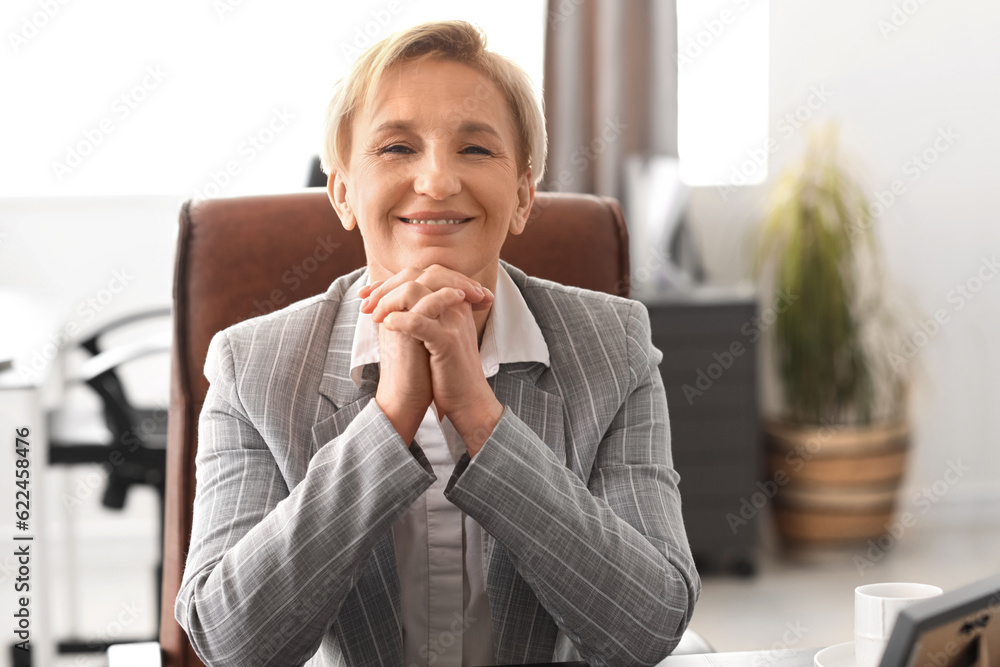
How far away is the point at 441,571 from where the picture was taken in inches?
48.6

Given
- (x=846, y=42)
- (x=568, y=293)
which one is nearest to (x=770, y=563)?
(x=846, y=42)

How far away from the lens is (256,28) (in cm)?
346

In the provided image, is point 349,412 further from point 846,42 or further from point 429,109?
point 846,42

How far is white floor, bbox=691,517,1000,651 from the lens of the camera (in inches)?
114

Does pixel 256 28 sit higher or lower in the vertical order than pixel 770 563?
higher

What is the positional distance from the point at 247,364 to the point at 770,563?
2667mm

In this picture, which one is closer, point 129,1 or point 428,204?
point 428,204

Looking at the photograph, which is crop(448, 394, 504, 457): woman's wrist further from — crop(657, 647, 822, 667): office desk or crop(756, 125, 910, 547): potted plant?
crop(756, 125, 910, 547): potted plant

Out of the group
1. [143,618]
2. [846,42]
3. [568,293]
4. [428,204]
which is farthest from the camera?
[846,42]

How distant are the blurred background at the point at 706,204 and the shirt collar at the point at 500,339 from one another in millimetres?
1923
